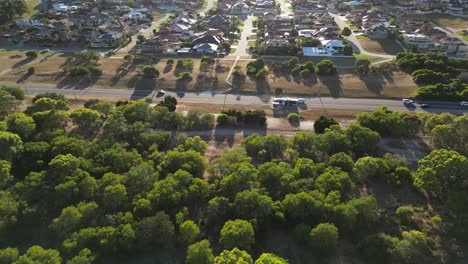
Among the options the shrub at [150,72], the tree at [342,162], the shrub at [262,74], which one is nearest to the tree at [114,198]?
the tree at [342,162]

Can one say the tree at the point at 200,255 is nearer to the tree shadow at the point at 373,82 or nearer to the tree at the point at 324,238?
the tree at the point at 324,238

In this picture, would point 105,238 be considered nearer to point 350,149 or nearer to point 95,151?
point 95,151

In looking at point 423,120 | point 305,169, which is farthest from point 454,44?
point 305,169

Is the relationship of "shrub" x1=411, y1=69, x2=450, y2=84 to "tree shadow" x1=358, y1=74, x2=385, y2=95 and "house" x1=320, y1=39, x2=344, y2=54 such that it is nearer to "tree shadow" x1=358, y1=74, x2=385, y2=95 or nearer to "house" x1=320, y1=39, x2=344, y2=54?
"tree shadow" x1=358, y1=74, x2=385, y2=95

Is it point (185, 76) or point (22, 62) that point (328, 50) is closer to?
point (185, 76)

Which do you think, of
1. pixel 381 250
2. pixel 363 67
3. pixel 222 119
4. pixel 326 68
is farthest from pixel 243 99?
pixel 381 250
